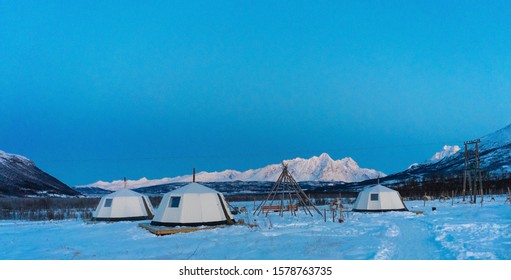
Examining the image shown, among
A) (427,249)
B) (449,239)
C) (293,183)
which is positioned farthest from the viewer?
(293,183)

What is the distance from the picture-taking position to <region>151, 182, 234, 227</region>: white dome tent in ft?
70.0

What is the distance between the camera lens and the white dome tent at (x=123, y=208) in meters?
26.6

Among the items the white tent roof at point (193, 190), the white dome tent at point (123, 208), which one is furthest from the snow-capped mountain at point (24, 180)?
the white tent roof at point (193, 190)

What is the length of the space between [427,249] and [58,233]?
53.3ft

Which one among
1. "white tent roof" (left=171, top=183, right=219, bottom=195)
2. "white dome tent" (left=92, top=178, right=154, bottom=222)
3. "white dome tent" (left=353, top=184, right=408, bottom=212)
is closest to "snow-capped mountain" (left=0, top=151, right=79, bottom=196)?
"white dome tent" (left=92, top=178, right=154, bottom=222)

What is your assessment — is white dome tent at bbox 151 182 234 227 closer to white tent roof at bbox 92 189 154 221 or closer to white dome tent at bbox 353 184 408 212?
white tent roof at bbox 92 189 154 221

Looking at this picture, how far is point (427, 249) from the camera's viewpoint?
13.2 m

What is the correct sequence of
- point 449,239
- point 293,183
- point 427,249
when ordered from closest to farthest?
1. point 427,249
2. point 449,239
3. point 293,183

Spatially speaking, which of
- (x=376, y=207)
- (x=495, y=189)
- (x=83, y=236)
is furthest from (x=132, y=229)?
(x=495, y=189)

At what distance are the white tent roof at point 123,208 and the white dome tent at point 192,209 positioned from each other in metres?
5.58

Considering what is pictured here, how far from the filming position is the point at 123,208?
1064 inches
